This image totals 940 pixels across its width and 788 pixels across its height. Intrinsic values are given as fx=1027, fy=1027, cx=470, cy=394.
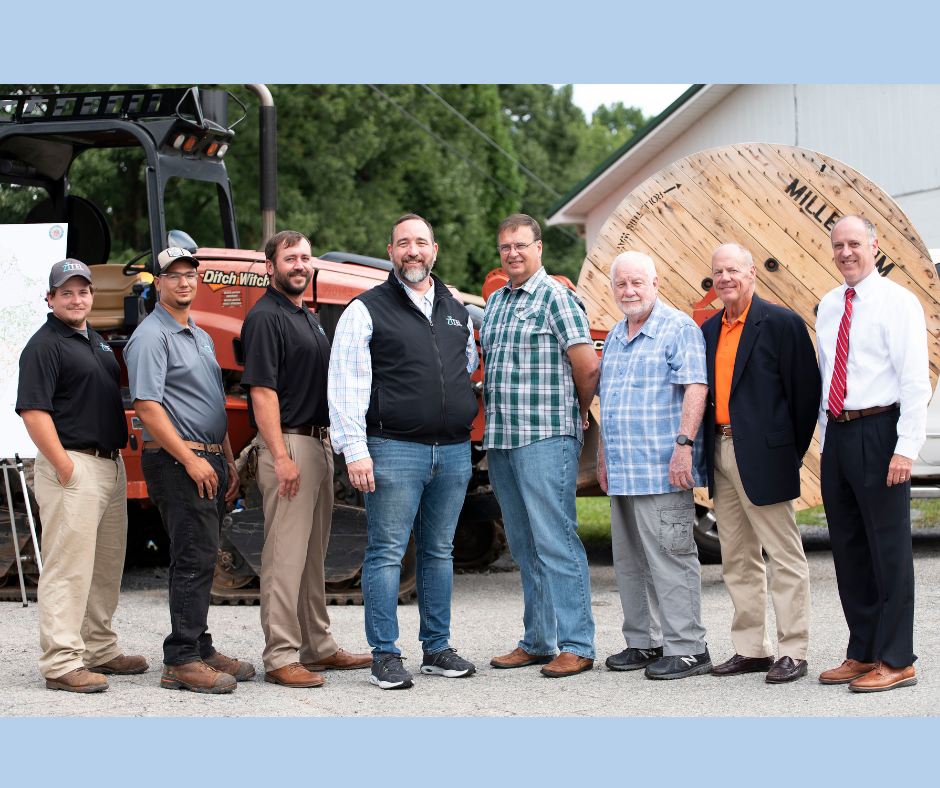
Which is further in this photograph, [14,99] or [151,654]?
[14,99]

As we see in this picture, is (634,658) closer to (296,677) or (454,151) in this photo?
(296,677)

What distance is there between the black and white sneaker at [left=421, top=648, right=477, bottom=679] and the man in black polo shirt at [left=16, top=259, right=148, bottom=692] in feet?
5.06

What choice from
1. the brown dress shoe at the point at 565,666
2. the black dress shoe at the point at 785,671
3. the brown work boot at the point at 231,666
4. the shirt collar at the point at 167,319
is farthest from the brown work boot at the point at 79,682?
the black dress shoe at the point at 785,671

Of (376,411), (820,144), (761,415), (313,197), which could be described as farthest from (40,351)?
(313,197)

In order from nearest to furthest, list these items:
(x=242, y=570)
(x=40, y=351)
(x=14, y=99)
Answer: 1. (x=40, y=351)
2. (x=242, y=570)
3. (x=14, y=99)

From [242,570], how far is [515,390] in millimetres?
3044

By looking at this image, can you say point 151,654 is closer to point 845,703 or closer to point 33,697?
point 33,697

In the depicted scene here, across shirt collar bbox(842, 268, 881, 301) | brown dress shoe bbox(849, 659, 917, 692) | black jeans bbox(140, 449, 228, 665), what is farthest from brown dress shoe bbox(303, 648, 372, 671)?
shirt collar bbox(842, 268, 881, 301)

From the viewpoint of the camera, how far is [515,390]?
5070 millimetres

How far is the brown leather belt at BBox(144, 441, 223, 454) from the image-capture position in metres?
4.80

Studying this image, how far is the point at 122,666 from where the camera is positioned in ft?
17.0

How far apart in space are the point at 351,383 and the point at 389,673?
1370 mm

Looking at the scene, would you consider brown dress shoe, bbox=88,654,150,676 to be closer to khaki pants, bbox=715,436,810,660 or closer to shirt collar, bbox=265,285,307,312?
shirt collar, bbox=265,285,307,312

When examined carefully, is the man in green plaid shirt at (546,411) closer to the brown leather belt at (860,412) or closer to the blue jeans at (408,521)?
the blue jeans at (408,521)
